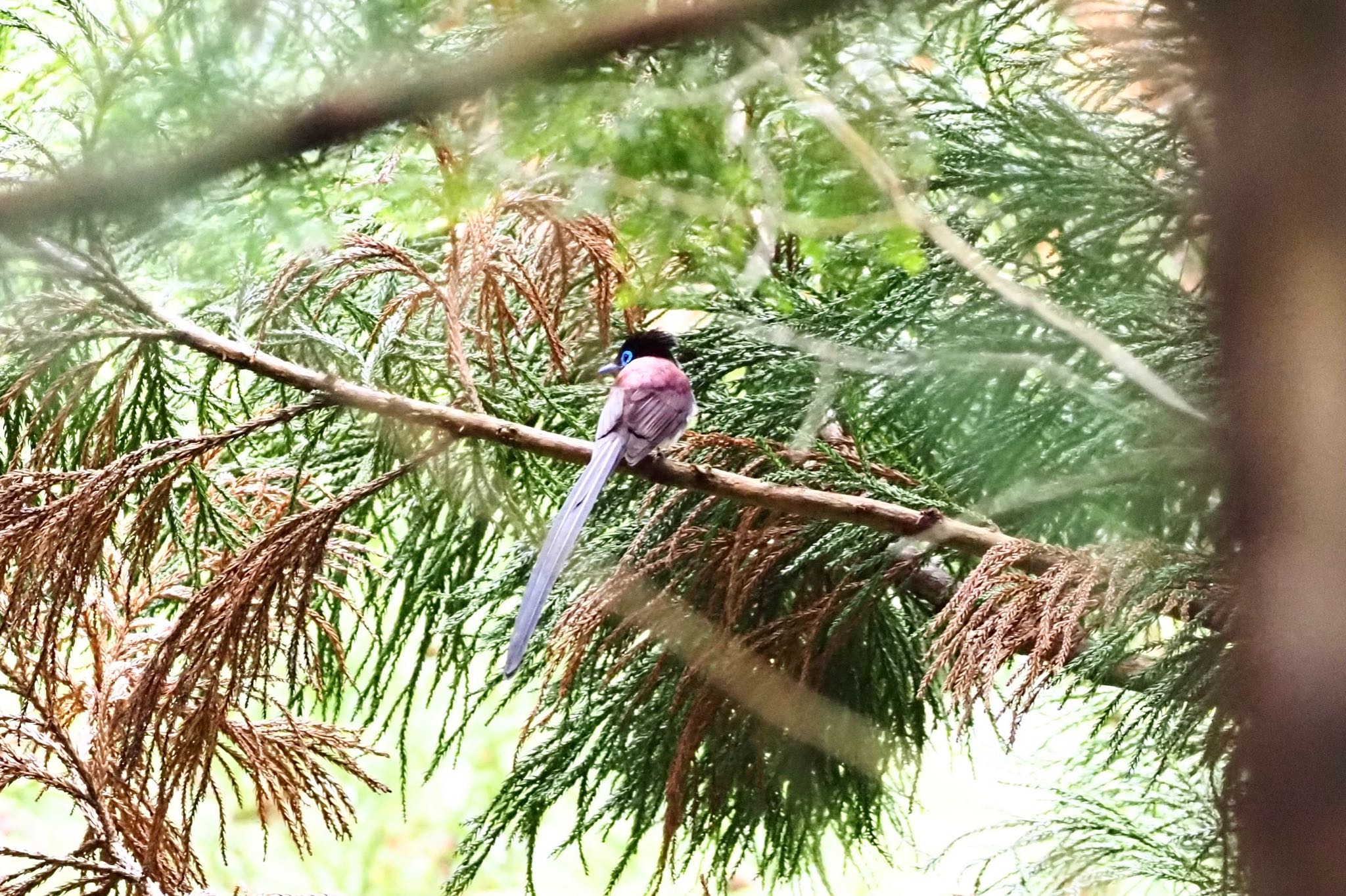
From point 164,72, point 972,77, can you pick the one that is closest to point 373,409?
point 164,72

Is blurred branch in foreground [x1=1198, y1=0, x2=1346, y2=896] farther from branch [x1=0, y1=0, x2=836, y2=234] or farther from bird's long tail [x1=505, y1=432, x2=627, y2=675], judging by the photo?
bird's long tail [x1=505, y1=432, x2=627, y2=675]

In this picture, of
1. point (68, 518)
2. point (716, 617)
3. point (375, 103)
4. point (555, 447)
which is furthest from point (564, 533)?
point (375, 103)

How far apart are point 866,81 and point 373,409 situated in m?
0.71

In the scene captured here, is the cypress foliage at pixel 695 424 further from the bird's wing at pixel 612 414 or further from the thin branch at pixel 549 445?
the bird's wing at pixel 612 414

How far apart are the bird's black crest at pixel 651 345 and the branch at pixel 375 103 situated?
3.51 ft

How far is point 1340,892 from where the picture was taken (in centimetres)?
41

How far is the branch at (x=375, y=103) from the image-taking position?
23.2 inches

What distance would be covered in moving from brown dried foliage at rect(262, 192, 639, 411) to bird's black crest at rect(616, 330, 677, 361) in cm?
8

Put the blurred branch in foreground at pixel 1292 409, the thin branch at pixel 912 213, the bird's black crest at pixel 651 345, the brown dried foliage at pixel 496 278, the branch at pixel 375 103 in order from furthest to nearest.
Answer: the bird's black crest at pixel 651 345
the brown dried foliage at pixel 496 278
the thin branch at pixel 912 213
the branch at pixel 375 103
the blurred branch in foreground at pixel 1292 409

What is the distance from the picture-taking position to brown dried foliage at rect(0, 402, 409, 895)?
4.24 feet

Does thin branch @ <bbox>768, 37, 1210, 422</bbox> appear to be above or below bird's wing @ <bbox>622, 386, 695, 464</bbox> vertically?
below

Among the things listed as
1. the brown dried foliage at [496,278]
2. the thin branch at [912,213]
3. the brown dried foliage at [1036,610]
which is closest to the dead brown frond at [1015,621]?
the brown dried foliage at [1036,610]

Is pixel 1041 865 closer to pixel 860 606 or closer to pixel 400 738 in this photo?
pixel 860 606

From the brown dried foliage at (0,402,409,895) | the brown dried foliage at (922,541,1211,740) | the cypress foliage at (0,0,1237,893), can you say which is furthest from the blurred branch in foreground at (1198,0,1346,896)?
the brown dried foliage at (0,402,409,895)
